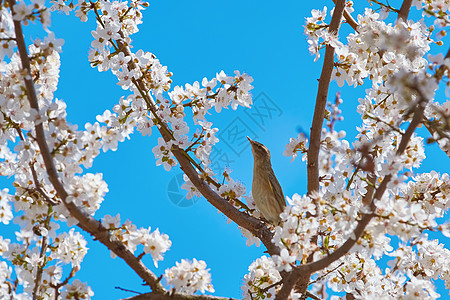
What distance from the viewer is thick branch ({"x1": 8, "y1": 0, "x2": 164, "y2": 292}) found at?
2.97 m

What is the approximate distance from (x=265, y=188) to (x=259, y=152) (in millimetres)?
560

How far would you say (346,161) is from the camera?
4250 millimetres

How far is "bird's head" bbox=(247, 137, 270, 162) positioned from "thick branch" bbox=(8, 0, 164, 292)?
231cm

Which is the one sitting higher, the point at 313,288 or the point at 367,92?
the point at 367,92

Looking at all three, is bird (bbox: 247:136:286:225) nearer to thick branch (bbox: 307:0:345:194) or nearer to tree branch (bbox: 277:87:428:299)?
thick branch (bbox: 307:0:345:194)

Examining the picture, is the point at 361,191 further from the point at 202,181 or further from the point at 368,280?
the point at 202,181

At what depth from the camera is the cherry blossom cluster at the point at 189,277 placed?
10.3 ft

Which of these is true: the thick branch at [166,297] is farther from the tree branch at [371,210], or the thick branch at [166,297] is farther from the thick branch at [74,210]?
the tree branch at [371,210]

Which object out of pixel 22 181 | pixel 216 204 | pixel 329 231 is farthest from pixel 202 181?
pixel 22 181

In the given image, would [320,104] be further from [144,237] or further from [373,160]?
[144,237]

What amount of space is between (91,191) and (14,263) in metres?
1.03

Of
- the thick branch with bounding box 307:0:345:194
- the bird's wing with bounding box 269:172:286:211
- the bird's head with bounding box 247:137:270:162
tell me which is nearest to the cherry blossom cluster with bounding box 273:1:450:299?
the thick branch with bounding box 307:0:345:194

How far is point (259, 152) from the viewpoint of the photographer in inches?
212

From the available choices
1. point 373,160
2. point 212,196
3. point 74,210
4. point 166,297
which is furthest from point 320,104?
point 74,210
